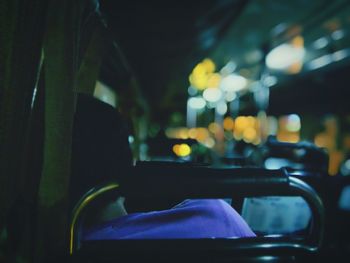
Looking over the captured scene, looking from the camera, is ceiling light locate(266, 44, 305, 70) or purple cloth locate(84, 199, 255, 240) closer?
purple cloth locate(84, 199, 255, 240)

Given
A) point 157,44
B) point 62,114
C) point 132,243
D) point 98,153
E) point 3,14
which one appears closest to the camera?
point 132,243

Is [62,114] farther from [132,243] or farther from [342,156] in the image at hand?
[342,156]

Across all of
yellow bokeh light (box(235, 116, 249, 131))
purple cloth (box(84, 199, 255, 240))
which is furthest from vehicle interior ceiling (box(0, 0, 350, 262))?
yellow bokeh light (box(235, 116, 249, 131))

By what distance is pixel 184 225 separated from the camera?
1.14 metres

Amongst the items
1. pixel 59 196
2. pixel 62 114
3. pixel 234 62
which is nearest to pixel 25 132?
pixel 62 114

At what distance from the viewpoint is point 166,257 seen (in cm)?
95

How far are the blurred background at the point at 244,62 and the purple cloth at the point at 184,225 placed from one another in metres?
1.45

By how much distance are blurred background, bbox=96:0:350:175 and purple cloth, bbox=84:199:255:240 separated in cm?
145

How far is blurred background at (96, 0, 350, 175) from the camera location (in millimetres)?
5898

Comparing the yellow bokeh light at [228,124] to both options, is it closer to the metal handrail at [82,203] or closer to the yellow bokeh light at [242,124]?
the yellow bokeh light at [242,124]

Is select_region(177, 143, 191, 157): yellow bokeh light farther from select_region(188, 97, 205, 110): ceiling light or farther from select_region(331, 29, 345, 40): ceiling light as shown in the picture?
select_region(188, 97, 205, 110): ceiling light

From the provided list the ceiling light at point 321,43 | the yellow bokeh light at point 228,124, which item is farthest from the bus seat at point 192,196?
the yellow bokeh light at point 228,124

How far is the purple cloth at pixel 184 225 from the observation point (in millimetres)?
1117

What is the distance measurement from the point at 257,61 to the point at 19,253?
12911 mm
